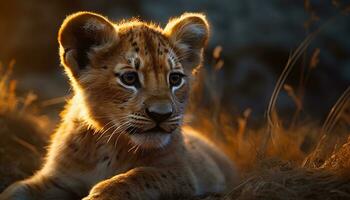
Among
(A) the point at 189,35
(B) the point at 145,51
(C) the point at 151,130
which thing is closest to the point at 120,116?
(C) the point at 151,130

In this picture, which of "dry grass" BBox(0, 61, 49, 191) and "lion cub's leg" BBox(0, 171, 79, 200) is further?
"dry grass" BBox(0, 61, 49, 191)

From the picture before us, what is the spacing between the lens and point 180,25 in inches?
250

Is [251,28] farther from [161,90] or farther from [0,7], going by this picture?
[161,90]

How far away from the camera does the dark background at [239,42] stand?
44.8 feet

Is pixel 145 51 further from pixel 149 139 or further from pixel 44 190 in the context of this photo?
pixel 44 190

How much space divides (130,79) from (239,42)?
348 inches

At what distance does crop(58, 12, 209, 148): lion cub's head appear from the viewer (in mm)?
5418

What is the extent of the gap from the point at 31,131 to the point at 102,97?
122 inches

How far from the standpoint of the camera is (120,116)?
5535 millimetres

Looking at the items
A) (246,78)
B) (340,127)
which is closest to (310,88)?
(246,78)

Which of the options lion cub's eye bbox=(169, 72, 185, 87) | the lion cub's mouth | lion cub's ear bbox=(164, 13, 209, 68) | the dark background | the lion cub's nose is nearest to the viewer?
the lion cub's nose

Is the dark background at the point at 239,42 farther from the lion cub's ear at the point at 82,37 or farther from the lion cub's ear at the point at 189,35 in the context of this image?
the lion cub's ear at the point at 82,37

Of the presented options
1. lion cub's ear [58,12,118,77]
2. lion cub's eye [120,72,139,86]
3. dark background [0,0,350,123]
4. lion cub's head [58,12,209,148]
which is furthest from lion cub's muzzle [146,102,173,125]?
dark background [0,0,350,123]

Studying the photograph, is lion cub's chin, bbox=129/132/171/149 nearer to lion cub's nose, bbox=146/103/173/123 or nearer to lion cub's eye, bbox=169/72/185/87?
lion cub's nose, bbox=146/103/173/123
